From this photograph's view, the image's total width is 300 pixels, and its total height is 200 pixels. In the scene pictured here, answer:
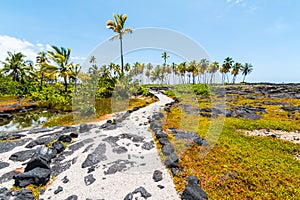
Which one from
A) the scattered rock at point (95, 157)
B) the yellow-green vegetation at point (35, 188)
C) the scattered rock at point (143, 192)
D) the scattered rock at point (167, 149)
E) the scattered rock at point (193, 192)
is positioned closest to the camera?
the scattered rock at point (193, 192)

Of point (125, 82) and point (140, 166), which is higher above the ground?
point (125, 82)

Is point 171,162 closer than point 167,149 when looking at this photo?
Yes

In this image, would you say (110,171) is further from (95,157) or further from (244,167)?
(244,167)

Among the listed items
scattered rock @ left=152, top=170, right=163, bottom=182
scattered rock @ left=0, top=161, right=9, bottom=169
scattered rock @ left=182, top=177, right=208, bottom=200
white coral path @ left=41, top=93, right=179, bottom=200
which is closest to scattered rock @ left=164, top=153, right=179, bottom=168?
white coral path @ left=41, top=93, right=179, bottom=200

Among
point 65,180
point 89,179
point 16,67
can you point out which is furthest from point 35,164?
point 16,67

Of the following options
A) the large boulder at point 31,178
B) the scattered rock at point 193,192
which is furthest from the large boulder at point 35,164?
the scattered rock at point 193,192

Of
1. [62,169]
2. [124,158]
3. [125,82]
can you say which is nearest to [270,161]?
[124,158]

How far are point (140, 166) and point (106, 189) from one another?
2081 millimetres

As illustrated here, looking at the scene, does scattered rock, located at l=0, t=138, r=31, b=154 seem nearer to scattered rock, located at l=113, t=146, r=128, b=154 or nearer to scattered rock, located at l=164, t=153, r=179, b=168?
scattered rock, located at l=113, t=146, r=128, b=154

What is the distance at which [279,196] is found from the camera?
5.93 metres

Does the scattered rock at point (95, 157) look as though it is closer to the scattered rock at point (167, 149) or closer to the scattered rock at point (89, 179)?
the scattered rock at point (89, 179)

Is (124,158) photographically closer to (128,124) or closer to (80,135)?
(80,135)

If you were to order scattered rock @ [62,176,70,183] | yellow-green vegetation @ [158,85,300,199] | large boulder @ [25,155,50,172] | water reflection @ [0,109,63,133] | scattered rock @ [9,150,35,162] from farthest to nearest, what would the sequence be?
water reflection @ [0,109,63,133]
scattered rock @ [9,150,35,162]
large boulder @ [25,155,50,172]
scattered rock @ [62,176,70,183]
yellow-green vegetation @ [158,85,300,199]

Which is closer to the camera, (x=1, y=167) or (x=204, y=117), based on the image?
(x=1, y=167)
